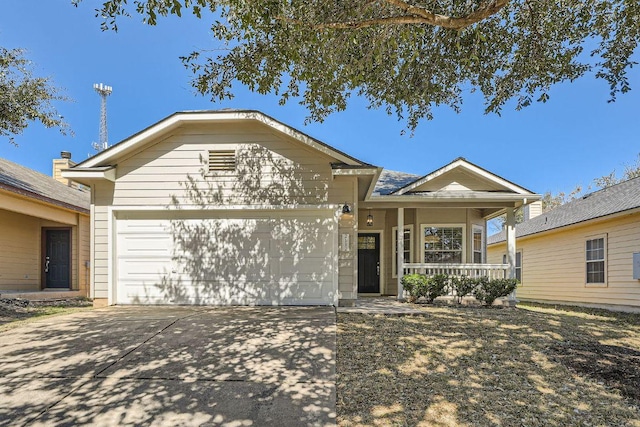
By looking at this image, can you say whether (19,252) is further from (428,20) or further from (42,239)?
(428,20)

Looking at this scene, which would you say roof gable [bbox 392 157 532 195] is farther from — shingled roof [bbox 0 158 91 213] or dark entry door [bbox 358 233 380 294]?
shingled roof [bbox 0 158 91 213]

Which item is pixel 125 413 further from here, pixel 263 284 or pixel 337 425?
pixel 263 284

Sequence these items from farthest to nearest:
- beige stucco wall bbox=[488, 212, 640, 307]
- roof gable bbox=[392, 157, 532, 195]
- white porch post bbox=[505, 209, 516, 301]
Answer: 1. beige stucco wall bbox=[488, 212, 640, 307]
2. roof gable bbox=[392, 157, 532, 195]
3. white porch post bbox=[505, 209, 516, 301]

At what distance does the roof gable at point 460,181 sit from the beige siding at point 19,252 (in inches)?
456

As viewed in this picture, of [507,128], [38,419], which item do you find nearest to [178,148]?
[38,419]

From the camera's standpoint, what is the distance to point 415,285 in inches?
362

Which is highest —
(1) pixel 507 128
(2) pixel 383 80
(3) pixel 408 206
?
(1) pixel 507 128

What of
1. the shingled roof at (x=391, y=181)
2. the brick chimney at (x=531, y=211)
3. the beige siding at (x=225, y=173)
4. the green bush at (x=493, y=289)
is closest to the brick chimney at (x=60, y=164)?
the beige siding at (x=225, y=173)

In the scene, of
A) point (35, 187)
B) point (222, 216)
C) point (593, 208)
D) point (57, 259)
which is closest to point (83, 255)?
point (57, 259)

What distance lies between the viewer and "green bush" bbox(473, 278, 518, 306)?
29.7 feet

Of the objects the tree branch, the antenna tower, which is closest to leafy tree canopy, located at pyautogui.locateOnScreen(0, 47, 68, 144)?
the tree branch

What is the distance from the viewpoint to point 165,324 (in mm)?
6254

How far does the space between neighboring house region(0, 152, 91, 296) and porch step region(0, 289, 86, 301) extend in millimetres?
225

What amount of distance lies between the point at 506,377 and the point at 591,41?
751cm
